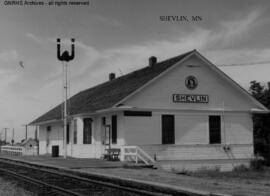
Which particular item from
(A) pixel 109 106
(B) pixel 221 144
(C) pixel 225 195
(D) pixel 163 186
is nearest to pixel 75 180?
(D) pixel 163 186

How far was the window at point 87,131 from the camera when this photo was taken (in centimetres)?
2883

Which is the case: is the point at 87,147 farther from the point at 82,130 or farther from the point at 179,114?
the point at 179,114

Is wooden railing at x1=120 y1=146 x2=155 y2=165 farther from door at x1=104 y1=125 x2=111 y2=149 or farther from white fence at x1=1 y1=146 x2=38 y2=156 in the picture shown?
white fence at x1=1 y1=146 x2=38 y2=156

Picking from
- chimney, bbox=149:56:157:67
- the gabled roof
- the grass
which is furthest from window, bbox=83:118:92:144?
the grass

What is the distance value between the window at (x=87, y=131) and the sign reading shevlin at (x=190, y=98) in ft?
19.5

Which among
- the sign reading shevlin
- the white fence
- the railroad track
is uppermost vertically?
the sign reading shevlin

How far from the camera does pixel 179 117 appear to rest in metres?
26.0

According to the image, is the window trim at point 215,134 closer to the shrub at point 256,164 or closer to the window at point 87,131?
the shrub at point 256,164

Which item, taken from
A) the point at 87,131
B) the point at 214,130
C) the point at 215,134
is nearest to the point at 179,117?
the point at 214,130

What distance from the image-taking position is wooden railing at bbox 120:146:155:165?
22.9 m

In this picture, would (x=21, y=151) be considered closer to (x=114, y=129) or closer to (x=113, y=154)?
(x=114, y=129)

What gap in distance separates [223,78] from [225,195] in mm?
17058

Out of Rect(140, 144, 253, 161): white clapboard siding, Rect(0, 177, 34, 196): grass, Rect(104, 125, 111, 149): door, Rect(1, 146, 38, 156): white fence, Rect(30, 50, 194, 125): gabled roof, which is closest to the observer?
Rect(0, 177, 34, 196): grass

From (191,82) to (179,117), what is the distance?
2136 mm
